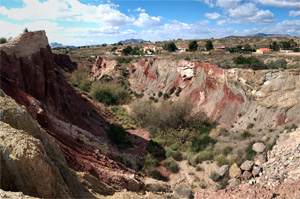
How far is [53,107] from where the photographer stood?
16234 mm

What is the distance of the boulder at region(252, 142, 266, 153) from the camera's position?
13.8 m

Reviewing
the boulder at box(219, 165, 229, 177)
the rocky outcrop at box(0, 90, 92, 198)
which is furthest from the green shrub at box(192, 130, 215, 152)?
the rocky outcrop at box(0, 90, 92, 198)

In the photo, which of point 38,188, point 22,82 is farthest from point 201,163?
point 22,82

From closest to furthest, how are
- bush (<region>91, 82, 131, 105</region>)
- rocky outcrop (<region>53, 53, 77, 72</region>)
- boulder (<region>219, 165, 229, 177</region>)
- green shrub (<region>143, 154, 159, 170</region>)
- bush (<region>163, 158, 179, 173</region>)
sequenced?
1. boulder (<region>219, 165, 229, 177</region>)
2. bush (<region>163, 158, 179, 173</region>)
3. green shrub (<region>143, 154, 159, 170</region>)
4. bush (<region>91, 82, 131, 105</region>)
5. rocky outcrop (<region>53, 53, 77, 72</region>)

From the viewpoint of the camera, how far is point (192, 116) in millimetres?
19906

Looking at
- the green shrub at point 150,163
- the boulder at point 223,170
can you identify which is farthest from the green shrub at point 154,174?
the boulder at point 223,170

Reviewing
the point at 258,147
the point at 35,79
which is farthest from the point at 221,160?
the point at 35,79

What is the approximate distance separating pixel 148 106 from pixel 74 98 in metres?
7.68

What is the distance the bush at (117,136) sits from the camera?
1817 centimetres

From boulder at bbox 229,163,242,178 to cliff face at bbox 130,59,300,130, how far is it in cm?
577

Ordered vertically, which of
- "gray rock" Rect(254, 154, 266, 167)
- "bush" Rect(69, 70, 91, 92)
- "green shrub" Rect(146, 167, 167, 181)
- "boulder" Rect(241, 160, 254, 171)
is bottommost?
"green shrub" Rect(146, 167, 167, 181)

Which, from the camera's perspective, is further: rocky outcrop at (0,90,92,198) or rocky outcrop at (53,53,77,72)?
rocky outcrop at (53,53,77,72)

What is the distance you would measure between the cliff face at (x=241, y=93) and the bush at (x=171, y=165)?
7.04 m

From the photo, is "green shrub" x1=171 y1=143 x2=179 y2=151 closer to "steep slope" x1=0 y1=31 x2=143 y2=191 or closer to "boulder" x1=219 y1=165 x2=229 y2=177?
"boulder" x1=219 y1=165 x2=229 y2=177
